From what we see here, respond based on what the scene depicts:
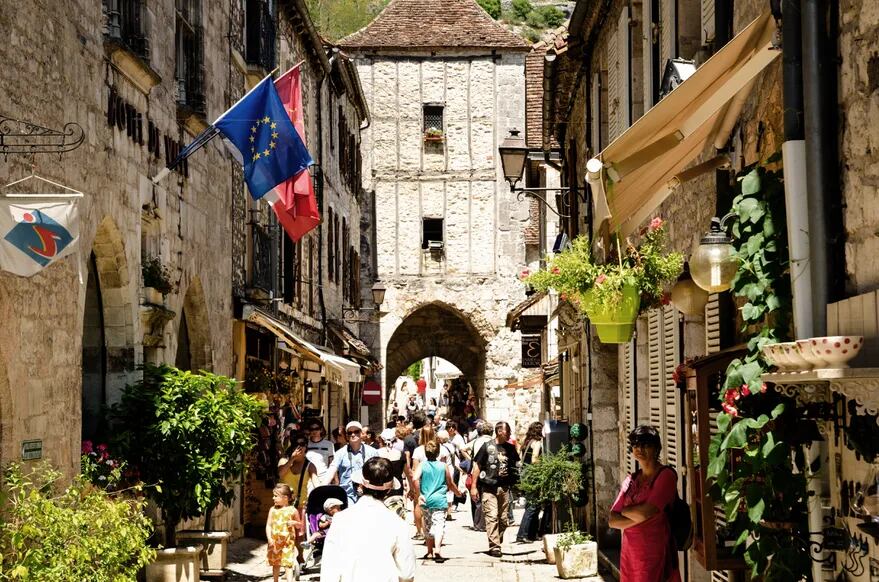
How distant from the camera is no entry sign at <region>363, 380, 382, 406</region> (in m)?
34.1

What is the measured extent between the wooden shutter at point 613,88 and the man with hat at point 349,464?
400cm

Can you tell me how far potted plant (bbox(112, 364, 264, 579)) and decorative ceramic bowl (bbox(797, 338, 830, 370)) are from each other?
23.6 ft

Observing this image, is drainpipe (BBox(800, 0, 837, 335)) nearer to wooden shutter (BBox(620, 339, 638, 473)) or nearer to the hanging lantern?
the hanging lantern

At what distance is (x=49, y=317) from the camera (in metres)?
9.32

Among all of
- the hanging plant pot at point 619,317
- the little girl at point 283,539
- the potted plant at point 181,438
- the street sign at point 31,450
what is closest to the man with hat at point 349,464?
the potted plant at point 181,438

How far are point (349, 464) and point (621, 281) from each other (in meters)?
5.55

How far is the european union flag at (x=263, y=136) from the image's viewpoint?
1227 centimetres

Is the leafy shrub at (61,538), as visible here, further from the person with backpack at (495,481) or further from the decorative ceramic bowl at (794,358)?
the person with backpack at (495,481)

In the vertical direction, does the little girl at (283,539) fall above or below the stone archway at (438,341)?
below

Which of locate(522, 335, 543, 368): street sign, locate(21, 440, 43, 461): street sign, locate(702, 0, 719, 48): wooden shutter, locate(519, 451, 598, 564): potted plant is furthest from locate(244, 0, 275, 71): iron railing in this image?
locate(522, 335, 543, 368): street sign

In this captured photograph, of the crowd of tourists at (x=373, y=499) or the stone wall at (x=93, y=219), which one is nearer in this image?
the crowd of tourists at (x=373, y=499)

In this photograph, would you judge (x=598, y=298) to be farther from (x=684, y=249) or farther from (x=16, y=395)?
(x=16, y=395)

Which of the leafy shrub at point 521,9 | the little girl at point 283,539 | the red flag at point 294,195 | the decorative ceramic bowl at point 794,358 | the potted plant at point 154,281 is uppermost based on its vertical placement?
the leafy shrub at point 521,9

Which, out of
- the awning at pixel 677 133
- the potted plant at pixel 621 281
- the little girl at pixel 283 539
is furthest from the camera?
the little girl at pixel 283 539
